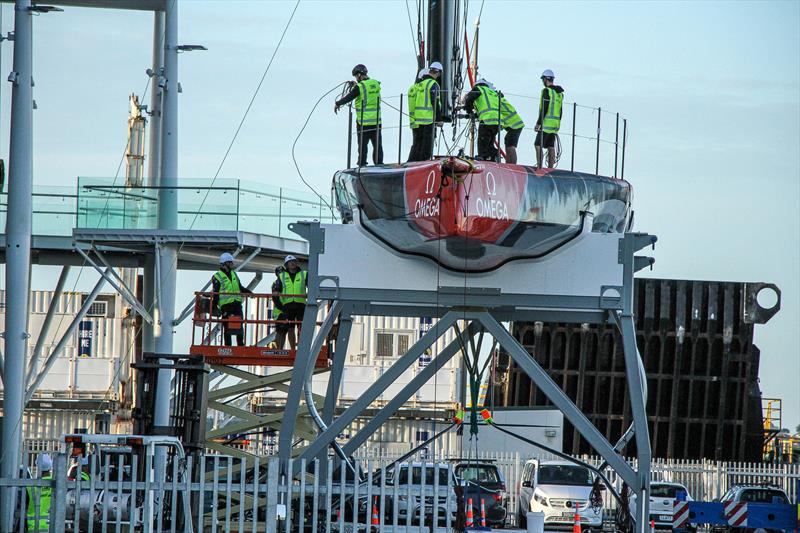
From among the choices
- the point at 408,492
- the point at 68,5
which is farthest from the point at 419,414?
the point at 408,492

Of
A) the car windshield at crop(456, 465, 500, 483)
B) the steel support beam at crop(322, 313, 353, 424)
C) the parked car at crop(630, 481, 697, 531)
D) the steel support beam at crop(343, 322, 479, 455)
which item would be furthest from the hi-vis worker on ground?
the parked car at crop(630, 481, 697, 531)

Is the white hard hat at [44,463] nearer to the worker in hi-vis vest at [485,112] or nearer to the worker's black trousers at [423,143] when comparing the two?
the worker's black trousers at [423,143]

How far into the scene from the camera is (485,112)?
72.1 ft

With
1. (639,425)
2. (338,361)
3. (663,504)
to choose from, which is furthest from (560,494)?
(639,425)

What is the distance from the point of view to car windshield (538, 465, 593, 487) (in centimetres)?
3241

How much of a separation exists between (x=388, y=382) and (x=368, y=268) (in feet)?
6.42

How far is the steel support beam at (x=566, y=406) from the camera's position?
21.5 metres

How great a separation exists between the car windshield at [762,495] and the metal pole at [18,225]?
15214mm

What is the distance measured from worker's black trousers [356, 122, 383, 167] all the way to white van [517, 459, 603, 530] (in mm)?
11143

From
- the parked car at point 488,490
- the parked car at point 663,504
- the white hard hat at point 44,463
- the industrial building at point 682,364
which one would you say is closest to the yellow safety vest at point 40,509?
the white hard hat at point 44,463

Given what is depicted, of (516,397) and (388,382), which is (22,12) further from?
(516,397)

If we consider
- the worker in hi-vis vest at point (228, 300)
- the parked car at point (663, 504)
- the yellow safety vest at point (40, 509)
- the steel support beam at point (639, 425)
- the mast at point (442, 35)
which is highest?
the mast at point (442, 35)

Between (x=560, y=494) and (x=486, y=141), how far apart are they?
39.3 ft

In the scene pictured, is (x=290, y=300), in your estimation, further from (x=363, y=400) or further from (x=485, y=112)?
(x=485, y=112)
